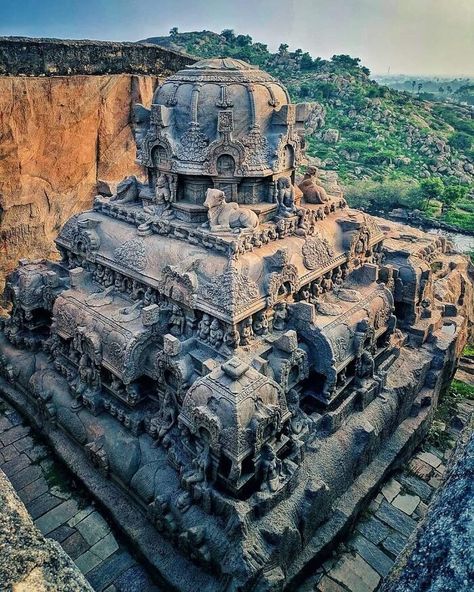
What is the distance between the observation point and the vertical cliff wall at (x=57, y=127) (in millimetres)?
15773

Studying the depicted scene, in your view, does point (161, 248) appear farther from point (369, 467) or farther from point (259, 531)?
point (369, 467)

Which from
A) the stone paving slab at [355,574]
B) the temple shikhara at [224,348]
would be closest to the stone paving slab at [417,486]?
the temple shikhara at [224,348]

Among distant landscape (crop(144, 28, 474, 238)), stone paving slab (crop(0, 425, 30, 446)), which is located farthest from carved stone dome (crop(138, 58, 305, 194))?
distant landscape (crop(144, 28, 474, 238))

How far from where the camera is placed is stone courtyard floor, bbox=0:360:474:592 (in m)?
7.46

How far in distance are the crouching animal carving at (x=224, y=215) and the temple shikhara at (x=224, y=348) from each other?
1.5 inches

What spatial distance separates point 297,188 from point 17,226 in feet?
35.3

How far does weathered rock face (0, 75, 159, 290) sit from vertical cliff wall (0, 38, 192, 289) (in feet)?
0.11

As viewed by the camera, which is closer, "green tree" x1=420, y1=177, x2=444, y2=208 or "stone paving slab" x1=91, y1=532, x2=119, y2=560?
"stone paving slab" x1=91, y1=532, x2=119, y2=560

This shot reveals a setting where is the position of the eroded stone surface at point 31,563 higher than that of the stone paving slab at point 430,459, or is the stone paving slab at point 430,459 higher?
the eroded stone surface at point 31,563

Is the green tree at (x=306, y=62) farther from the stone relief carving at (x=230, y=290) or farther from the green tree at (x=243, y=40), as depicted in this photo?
the stone relief carving at (x=230, y=290)

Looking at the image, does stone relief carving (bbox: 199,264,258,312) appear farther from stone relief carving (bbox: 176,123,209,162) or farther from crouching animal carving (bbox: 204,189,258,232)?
stone relief carving (bbox: 176,123,209,162)

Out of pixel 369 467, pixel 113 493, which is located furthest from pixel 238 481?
pixel 369 467

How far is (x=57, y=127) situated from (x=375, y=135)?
135 ft

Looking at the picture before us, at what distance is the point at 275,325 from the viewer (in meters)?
9.01
